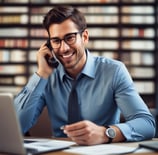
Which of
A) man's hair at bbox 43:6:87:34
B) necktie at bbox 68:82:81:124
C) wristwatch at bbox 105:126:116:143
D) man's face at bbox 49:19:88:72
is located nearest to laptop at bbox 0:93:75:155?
wristwatch at bbox 105:126:116:143

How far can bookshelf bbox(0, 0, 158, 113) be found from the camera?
4199mm

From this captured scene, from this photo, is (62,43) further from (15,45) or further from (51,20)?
(15,45)

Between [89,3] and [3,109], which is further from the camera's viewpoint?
[89,3]

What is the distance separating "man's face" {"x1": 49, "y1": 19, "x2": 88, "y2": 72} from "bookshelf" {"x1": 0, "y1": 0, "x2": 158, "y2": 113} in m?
2.58

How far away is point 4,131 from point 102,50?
11.1 feet

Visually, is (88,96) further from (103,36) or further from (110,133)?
(103,36)

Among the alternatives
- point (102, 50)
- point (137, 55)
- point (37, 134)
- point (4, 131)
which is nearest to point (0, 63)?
point (102, 50)

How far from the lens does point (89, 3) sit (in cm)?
420

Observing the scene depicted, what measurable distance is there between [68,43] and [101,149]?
0.68 m

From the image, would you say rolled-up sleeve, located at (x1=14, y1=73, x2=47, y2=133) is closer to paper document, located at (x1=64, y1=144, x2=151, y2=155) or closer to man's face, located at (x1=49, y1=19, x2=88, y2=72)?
man's face, located at (x1=49, y1=19, x2=88, y2=72)

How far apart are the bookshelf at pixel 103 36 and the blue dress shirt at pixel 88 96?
253 centimetres

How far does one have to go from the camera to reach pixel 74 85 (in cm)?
165

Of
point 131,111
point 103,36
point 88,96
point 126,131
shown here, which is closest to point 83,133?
point 126,131

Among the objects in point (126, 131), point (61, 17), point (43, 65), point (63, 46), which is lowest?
point (126, 131)
